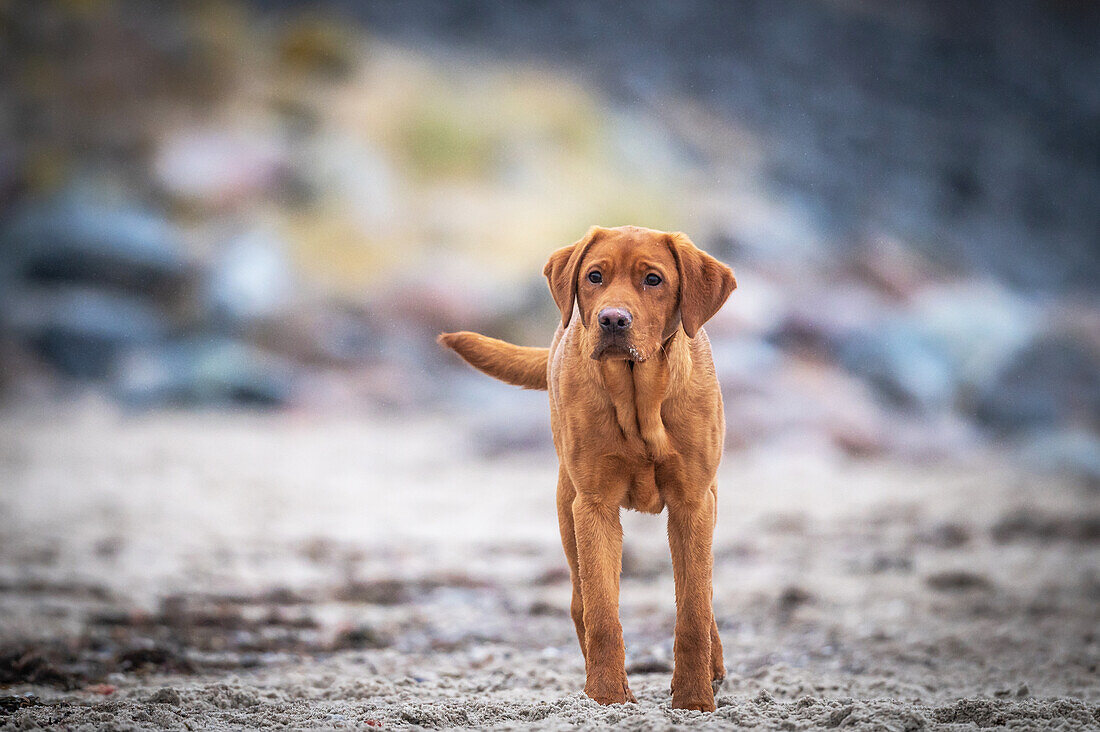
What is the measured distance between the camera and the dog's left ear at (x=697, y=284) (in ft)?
11.9

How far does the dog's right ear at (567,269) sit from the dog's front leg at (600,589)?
2.23 ft

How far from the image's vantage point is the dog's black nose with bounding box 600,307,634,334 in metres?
3.42

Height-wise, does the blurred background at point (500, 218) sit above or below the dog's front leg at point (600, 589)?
above

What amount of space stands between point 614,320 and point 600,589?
1008 millimetres

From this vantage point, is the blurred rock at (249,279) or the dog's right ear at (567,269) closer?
the dog's right ear at (567,269)

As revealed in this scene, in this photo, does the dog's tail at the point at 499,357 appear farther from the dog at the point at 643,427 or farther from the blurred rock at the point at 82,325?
the blurred rock at the point at 82,325

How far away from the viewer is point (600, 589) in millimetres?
3750

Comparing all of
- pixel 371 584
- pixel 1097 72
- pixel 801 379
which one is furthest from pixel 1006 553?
pixel 1097 72

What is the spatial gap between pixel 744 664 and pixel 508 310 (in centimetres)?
1313

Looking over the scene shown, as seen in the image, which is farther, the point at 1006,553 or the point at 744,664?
the point at 1006,553

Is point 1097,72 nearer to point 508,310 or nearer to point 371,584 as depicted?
point 508,310

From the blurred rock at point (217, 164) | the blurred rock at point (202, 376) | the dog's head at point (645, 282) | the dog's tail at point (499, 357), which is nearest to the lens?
the dog's head at point (645, 282)

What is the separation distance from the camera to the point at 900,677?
5.33 meters

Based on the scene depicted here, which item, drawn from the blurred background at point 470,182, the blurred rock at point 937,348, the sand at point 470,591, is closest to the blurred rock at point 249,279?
the blurred background at point 470,182
